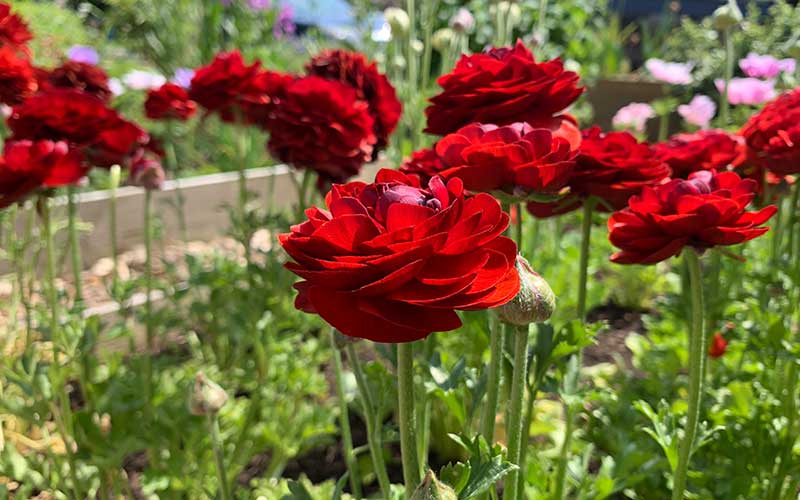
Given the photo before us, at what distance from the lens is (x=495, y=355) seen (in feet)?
2.49

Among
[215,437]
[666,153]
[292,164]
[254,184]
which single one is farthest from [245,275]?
[254,184]

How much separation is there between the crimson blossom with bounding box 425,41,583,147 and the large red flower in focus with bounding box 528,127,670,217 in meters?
0.03

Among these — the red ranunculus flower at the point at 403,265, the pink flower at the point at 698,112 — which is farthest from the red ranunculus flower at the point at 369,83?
the pink flower at the point at 698,112

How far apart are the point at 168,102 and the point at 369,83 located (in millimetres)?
476

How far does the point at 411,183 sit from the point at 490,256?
0.12m

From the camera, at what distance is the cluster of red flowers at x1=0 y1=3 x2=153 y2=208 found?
106 cm

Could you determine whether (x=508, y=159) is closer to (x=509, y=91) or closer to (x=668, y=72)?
(x=509, y=91)

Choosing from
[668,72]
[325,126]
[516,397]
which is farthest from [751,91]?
[516,397]

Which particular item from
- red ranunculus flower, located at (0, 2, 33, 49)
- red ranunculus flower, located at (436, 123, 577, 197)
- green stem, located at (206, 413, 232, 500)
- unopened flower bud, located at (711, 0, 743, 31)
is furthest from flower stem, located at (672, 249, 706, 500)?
red ranunculus flower, located at (0, 2, 33, 49)

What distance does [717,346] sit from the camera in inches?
57.1

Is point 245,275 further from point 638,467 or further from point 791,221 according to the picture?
point 791,221

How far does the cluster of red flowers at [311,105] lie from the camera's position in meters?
1.24

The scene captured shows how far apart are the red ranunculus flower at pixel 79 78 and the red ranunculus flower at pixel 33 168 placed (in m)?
0.46

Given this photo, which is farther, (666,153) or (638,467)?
(638,467)
